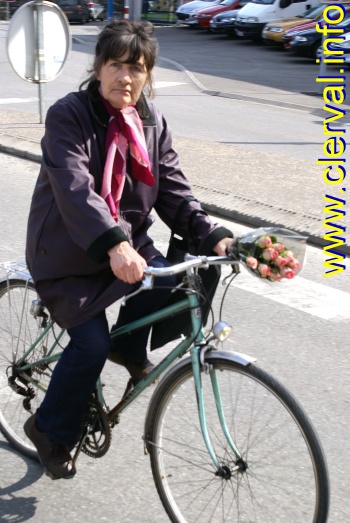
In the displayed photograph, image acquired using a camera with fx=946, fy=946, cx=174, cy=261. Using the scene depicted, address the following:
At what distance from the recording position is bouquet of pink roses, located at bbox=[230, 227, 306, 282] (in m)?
2.98

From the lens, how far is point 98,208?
3111 millimetres

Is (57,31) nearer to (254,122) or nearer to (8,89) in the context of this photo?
(254,122)

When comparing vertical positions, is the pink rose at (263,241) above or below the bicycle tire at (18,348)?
above

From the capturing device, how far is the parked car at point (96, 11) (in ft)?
130

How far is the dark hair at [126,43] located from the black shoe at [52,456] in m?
1.39

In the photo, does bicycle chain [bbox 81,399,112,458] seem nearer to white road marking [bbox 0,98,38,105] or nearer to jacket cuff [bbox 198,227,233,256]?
jacket cuff [bbox 198,227,233,256]

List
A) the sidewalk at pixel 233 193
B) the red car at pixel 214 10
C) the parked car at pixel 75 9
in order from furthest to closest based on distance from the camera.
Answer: the parked car at pixel 75 9 → the red car at pixel 214 10 → the sidewalk at pixel 233 193

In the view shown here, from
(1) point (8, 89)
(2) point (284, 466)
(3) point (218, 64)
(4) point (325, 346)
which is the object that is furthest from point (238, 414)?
(3) point (218, 64)

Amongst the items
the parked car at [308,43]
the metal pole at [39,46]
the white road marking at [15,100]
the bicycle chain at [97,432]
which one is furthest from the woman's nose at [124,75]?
the parked car at [308,43]

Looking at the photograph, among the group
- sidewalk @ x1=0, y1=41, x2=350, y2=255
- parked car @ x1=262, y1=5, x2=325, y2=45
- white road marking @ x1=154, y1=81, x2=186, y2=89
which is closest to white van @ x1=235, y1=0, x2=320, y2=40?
parked car @ x1=262, y1=5, x2=325, y2=45

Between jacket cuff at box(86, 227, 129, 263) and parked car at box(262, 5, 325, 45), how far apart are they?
82.3 feet

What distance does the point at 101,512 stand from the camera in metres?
3.61

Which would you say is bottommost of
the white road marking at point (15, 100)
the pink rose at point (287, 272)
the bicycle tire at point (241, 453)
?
the white road marking at point (15, 100)

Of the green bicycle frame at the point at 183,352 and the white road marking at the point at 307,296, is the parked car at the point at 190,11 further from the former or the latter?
the green bicycle frame at the point at 183,352
